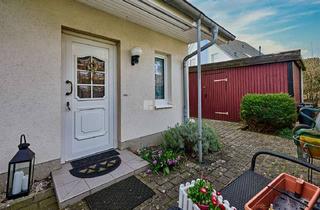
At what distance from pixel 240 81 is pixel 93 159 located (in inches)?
257

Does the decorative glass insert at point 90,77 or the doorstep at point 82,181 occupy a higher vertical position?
the decorative glass insert at point 90,77

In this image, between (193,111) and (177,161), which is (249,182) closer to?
(177,161)

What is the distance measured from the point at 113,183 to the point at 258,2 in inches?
298

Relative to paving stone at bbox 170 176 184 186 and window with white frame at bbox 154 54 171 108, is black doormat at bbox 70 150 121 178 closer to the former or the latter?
paving stone at bbox 170 176 184 186

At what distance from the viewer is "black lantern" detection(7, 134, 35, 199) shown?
6.18 ft

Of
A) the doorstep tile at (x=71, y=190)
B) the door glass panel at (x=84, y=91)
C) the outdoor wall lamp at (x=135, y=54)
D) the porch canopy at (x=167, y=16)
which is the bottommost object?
the doorstep tile at (x=71, y=190)

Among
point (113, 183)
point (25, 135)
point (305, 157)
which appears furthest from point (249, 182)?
point (25, 135)

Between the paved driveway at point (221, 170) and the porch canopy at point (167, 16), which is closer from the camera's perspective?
the paved driveway at point (221, 170)

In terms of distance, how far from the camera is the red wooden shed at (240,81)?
5.95m

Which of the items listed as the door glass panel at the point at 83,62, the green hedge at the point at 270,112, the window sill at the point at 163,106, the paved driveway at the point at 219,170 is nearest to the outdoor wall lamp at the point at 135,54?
the door glass panel at the point at 83,62

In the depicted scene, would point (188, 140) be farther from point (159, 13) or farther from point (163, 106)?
point (159, 13)

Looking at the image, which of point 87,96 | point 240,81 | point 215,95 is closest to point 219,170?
point 87,96

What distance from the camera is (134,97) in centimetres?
350

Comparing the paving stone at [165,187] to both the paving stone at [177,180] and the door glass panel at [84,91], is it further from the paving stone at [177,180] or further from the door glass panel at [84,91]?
the door glass panel at [84,91]
